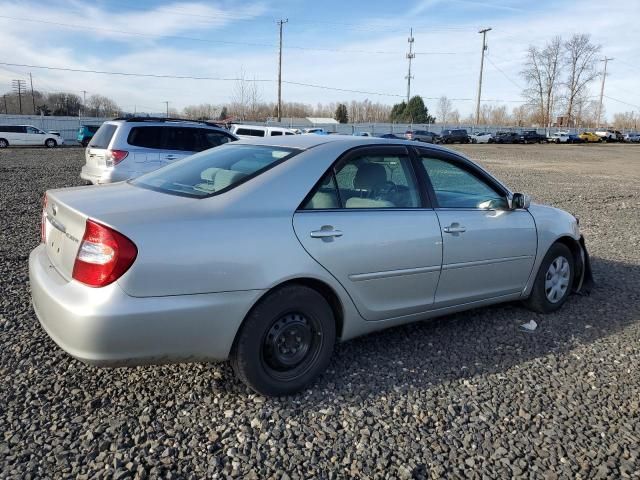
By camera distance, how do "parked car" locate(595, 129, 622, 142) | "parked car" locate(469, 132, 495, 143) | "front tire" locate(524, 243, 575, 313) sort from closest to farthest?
1. "front tire" locate(524, 243, 575, 313)
2. "parked car" locate(469, 132, 495, 143)
3. "parked car" locate(595, 129, 622, 142)

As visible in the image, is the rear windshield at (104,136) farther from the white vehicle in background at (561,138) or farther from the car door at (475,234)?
the white vehicle in background at (561,138)

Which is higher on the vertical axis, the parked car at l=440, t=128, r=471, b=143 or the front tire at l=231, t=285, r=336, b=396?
the parked car at l=440, t=128, r=471, b=143

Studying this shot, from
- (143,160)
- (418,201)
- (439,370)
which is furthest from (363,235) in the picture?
(143,160)

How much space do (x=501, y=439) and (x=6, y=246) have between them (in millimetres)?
6002

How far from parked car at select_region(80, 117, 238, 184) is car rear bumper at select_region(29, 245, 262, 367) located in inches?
259

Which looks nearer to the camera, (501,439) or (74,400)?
(501,439)

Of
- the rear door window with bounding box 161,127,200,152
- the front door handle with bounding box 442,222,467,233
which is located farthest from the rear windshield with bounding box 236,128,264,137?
the front door handle with bounding box 442,222,467,233

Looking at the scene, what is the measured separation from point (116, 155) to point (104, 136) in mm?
708

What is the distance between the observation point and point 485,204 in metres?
4.23

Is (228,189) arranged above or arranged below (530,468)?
above

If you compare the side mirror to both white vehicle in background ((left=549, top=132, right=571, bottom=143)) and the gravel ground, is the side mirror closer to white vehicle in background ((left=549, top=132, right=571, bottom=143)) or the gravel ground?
the gravel ground

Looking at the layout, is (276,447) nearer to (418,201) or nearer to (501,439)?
(501,439)

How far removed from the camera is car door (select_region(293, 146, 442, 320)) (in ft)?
10.6

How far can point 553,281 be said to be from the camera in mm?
4797
